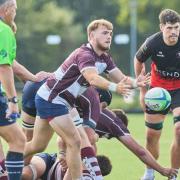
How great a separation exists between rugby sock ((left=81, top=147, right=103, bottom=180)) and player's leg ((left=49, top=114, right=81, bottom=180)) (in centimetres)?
27

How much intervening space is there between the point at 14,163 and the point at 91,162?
43.5 inches

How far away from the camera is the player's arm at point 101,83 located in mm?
8969

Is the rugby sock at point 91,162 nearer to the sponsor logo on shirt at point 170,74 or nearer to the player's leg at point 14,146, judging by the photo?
the player's leg at point 14,146

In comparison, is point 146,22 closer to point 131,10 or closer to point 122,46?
point 131,10

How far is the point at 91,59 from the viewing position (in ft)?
31.4

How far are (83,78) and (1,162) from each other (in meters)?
1.41

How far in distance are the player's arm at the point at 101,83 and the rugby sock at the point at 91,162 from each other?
107 centimetres

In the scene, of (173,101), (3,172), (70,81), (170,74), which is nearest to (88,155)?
(70,81)

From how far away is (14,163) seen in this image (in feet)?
30.6

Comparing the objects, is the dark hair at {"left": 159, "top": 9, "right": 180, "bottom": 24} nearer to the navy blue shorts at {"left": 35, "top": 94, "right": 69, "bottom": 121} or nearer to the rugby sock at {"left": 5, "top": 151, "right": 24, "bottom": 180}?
the navy blue shorts at {"left": 35, "top": 94, "right": 69, "bottom": 121}

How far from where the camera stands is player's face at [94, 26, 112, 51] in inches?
392

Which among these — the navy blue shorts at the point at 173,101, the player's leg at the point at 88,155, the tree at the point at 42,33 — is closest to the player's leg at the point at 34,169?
the player's leg at the point at 88,155

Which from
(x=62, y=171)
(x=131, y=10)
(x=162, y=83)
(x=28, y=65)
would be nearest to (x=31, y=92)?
(x=62, y=171)

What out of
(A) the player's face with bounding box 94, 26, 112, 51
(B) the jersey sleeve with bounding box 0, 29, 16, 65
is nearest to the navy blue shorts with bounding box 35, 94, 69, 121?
(A) the player's face with bounding box 94, 26, 112, 51
